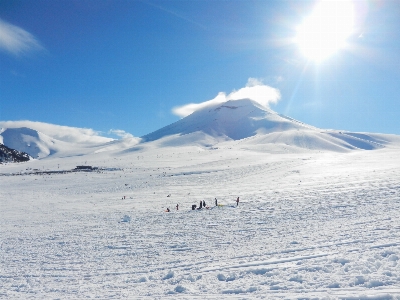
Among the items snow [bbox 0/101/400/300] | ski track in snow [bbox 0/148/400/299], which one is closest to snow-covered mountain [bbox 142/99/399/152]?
snow [bbox 0/101/400/300]

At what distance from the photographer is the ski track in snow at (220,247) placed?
29.5 feet

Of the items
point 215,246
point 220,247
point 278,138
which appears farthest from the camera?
point 278,138

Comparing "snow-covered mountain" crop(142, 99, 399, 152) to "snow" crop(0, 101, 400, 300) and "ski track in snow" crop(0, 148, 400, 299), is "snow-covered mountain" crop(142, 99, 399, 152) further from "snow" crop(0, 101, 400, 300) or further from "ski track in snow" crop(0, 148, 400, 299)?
"ski track in snow" crop(0, 148, 400, 299)

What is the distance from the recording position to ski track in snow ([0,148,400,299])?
8.98 meters

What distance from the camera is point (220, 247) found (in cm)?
1319

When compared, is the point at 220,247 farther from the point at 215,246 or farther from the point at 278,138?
the point at 278,138

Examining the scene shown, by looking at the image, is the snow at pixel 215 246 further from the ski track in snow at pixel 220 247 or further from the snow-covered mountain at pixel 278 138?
the snow-covered mountain at pixel 278 138

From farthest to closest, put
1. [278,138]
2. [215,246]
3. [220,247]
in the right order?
1. [278,138]
2. [215,246]
3. [220,247]

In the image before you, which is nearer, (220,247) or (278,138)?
(220,247)

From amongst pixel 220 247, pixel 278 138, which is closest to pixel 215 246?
pixel 220 247

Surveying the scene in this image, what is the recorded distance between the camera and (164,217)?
20.0m

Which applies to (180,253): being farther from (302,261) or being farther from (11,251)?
(11,251)

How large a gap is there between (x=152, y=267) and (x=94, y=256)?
10.3 feet

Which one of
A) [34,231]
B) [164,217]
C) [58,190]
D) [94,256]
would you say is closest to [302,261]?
[94,256]
